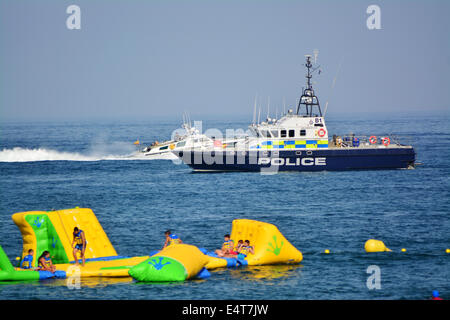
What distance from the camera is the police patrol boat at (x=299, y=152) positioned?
50.5 metres

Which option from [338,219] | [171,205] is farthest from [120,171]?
[338,219]

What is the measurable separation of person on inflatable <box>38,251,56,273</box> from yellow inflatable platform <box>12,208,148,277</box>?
41 cm

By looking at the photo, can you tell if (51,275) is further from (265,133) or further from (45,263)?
(265,133)

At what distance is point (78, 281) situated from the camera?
21.6 metres

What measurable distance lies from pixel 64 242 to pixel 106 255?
1.81 metres

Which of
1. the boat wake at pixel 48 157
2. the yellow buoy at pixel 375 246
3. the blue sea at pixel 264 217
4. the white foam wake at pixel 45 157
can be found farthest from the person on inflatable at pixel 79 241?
the white foam wake at pixel 45 157

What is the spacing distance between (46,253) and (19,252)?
5845 millimetres

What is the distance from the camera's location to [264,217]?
35719mm

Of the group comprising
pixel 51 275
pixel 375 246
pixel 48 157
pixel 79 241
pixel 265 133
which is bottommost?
pixel 48 157

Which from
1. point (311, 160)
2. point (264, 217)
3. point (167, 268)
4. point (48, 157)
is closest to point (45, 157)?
point (48, 157)

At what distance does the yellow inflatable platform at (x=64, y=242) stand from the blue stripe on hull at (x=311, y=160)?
27.9 metres

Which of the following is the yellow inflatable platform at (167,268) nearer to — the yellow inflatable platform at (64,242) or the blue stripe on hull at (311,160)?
the yellow inflatable platform at (64,242)

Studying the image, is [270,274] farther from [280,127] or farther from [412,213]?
[280,127]

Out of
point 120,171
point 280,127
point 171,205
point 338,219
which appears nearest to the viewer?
point 338,219
